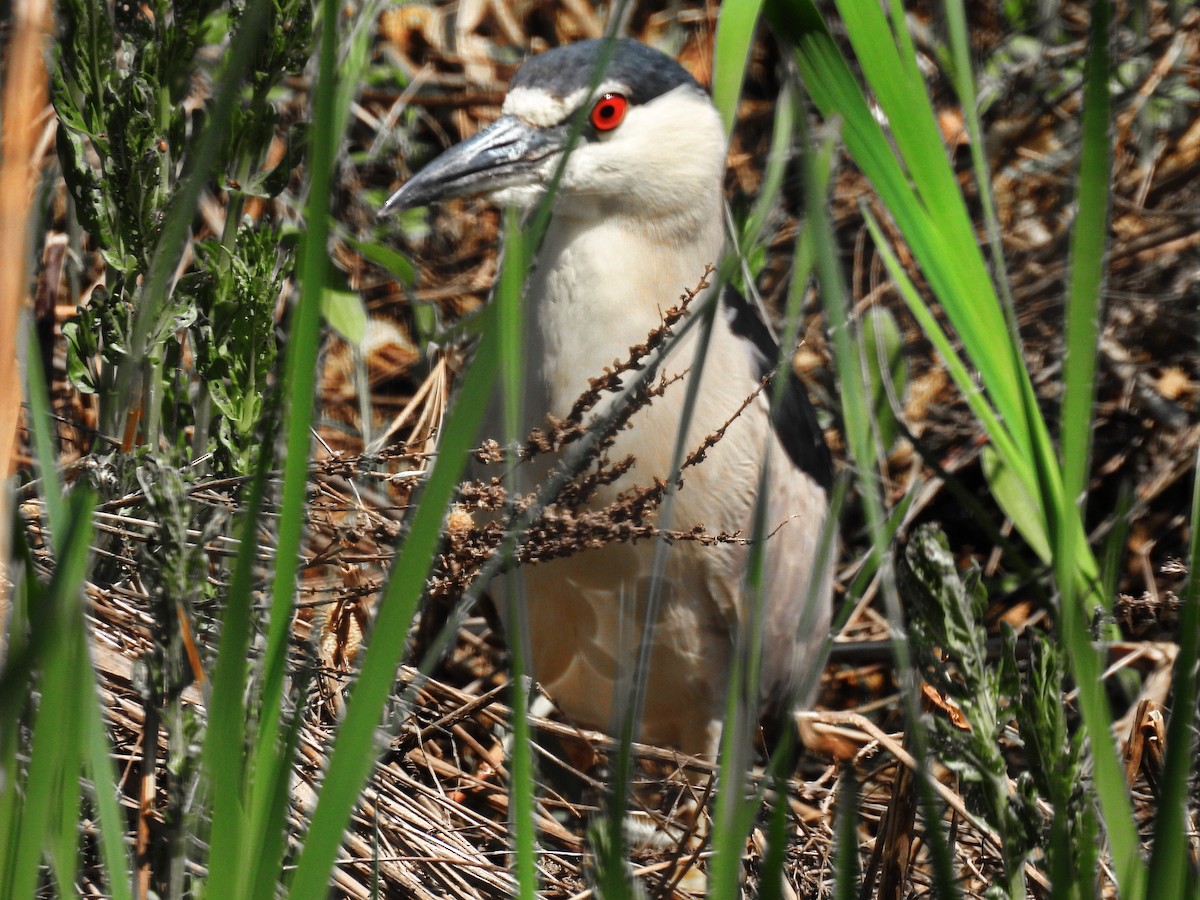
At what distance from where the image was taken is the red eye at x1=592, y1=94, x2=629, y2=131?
2381 mm

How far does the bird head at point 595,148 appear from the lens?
2.31 metres

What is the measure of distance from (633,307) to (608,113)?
367 mm

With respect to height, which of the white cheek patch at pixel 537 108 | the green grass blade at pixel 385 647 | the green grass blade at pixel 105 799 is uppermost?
the white cheek patch at pixel 537 108

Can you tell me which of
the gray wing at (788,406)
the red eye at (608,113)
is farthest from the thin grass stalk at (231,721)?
the gray wing at (788,406)

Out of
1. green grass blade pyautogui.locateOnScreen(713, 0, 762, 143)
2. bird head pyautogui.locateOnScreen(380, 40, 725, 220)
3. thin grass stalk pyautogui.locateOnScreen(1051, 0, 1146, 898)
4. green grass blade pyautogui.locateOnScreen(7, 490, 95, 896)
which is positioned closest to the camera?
green grass blade pyautogui.locateOnScreen(7, 490, 95, 896)

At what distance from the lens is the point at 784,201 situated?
3846mm

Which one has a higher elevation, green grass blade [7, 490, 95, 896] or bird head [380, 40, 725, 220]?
bird head [380, 40, 725, 220]

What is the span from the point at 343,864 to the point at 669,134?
1.50 metres

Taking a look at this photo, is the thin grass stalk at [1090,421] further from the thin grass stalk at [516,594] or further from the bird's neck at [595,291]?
the bird's neck at [595,291]

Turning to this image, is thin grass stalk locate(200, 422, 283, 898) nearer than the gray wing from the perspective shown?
→ Yes

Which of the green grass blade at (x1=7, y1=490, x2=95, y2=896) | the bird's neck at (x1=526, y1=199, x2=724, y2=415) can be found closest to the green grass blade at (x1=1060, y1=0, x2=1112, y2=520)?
the green grass blade at (x1=7, y1=490, x2=95, y2=896)

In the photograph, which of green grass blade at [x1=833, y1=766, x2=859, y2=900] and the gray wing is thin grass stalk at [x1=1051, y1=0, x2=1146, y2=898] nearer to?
green grass blade at [x1=833, y1=766, x2=859, y2=900]

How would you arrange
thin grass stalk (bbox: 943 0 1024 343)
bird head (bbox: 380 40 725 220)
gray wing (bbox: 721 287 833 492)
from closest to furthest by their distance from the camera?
thin grass stalk (bbox: 943 0 1024 343) → bird head (bbox: 380 40 725 220) → gray wing (bbox: 721 287 833 492)

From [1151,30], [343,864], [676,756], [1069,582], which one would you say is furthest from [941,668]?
[1151,30]
